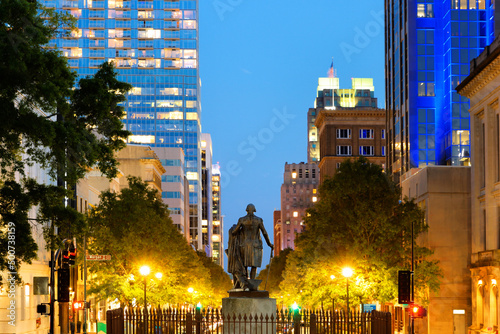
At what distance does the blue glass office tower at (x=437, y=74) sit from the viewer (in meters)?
101

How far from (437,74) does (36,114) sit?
286ft

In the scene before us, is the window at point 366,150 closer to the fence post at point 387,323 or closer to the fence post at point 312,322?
the fence post at point 387,323

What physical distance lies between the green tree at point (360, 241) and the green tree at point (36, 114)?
3256cm

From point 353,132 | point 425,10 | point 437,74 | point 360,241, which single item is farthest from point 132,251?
point 353,132

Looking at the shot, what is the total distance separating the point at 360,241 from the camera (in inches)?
2301

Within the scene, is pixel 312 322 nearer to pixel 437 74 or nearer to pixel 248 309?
pixel 248 309

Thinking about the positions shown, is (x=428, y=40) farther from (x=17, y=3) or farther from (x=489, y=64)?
(x=17, y=3)

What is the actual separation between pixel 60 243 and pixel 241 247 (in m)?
6.19

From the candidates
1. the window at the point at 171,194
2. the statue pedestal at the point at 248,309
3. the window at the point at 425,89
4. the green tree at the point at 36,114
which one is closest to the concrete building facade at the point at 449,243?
the window at the point at 425,89

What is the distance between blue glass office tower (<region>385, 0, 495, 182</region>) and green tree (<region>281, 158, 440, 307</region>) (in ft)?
138

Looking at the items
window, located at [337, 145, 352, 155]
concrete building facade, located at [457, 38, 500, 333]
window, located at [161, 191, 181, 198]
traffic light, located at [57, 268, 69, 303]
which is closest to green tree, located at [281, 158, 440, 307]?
concrete building facade, located at [457, 38, 500, 333]

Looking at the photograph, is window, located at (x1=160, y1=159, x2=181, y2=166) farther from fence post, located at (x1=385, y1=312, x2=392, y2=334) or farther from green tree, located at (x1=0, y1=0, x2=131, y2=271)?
fence post, located at (x1=385, y1=312, x2=392, y2=334)

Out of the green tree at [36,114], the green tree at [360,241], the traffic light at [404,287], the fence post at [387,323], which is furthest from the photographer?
the green tree at [360,241]

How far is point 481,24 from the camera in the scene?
104 m
